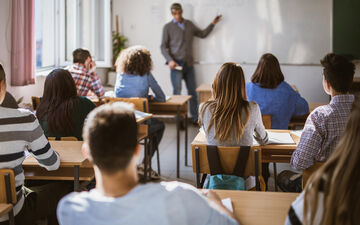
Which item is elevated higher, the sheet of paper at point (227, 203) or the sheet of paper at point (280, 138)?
the sheet of paper at point (280, 138)

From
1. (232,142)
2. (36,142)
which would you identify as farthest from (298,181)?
(36,142)

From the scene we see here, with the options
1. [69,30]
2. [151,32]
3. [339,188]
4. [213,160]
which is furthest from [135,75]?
[339,188]

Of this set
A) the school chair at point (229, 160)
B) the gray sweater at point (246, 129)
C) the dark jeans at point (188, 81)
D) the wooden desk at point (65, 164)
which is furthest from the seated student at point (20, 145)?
the dark jeans at point (188, 81)

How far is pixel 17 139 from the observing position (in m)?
2.26

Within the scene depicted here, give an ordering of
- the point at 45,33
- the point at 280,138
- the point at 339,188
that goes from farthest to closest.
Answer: the point at 45,33 → the point at 280,138 → the point at 339,188

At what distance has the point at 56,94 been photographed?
3.15m

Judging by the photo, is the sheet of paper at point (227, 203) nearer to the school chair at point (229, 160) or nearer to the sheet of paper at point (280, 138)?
the school chair at point (229, 160)

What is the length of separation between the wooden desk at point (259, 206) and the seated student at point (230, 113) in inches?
30.3

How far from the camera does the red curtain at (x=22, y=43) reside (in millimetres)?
4434

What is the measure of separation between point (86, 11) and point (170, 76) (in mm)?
1649

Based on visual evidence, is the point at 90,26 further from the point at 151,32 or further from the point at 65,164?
the point at 65,164

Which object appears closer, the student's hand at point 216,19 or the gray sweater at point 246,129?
the gray sweater at point 246,129

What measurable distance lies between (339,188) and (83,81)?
3.83 metres

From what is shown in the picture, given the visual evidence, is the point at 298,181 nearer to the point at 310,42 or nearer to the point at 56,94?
the point at 56,94
